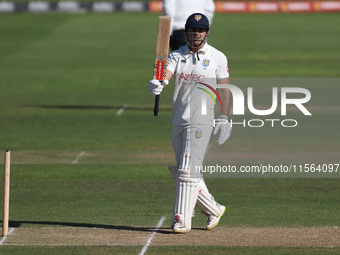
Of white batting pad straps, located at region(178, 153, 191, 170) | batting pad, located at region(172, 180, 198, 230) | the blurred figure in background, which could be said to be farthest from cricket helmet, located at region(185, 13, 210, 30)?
the blurred figure in background

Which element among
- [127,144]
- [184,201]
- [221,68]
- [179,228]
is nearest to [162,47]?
[221,68]

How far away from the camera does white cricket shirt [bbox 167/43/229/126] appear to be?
10.0m

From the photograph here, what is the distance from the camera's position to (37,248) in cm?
941

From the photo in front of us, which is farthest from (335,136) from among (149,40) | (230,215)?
(149,40)

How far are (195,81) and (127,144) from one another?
659cm

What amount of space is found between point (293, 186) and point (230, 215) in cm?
218

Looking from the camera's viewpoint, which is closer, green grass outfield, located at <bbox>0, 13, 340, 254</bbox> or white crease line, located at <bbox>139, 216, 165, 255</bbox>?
white crease line, located at <bbox>139, 216, 165, 255</bbox>

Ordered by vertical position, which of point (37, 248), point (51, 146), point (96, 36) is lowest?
point (96, 36)

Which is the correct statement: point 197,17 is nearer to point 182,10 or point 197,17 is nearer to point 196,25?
point 196,25

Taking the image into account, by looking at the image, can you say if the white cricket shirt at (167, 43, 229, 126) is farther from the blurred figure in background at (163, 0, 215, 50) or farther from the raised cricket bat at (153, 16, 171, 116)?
the blurred figure in background at (163, 0, 215, 50)

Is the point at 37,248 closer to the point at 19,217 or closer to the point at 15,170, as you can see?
the point at 19,217

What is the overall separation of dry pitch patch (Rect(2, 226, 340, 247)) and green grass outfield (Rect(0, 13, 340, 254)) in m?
0.17

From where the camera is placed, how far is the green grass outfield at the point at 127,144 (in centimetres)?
1099

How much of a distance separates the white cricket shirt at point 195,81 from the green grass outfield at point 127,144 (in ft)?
4.17
